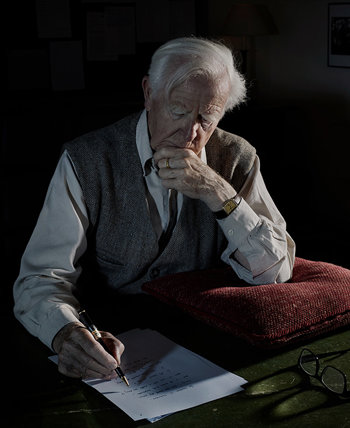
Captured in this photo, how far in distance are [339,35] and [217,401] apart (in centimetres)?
386

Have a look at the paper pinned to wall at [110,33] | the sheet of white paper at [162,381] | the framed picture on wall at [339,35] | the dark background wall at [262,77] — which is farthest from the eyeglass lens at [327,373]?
the paper pinned to wall at [110,33]

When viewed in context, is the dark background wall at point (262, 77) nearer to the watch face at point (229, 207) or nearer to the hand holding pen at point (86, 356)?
the watch face at point (229, 207)

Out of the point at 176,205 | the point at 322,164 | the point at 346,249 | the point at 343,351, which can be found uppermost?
the point at 176,205

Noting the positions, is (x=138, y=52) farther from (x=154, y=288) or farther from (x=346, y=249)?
(x=154, y=288)

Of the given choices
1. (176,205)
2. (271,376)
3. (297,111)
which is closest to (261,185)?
(176,205)

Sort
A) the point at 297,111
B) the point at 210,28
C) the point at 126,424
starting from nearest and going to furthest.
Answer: the point at 126,424 < the point at 297,111 < the point at 210,28

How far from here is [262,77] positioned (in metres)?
5.34

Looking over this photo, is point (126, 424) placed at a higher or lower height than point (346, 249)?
higher

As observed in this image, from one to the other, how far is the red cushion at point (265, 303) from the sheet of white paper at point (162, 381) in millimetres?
129

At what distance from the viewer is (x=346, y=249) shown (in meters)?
4.23

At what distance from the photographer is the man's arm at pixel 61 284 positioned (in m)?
1.30

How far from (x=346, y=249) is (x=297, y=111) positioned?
1007 millimetres

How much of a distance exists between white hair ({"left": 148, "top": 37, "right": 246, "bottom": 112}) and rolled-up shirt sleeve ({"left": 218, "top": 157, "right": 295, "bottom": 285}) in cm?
35

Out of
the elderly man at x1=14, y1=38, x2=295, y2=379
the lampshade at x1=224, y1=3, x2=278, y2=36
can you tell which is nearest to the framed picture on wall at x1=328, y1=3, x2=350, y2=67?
the lampshade at x1=224, y1=3, x2=278, y2=36
